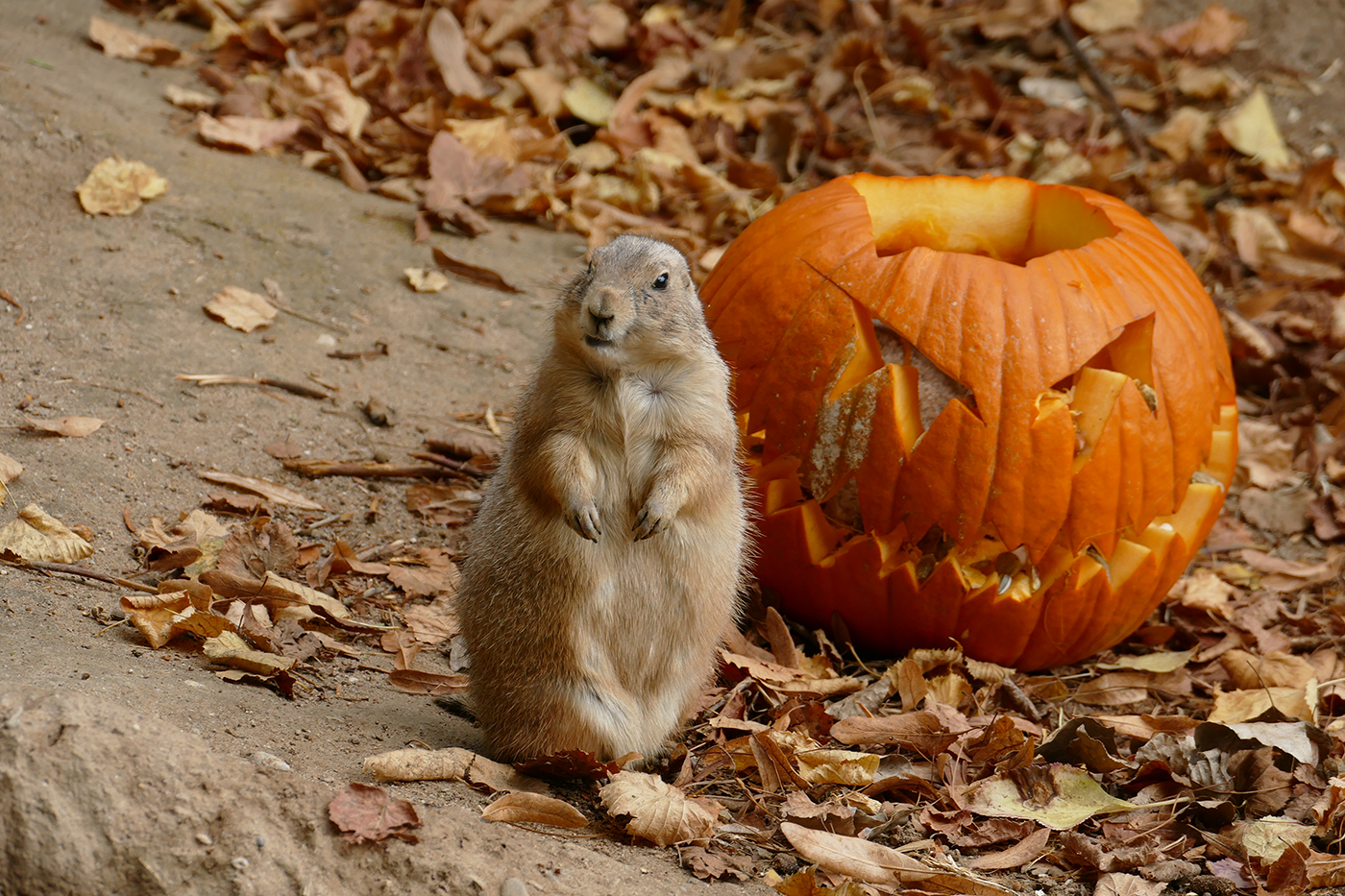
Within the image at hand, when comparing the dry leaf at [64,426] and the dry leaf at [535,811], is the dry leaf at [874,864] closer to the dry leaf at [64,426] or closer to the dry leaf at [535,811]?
the dry leaf at [535,811]

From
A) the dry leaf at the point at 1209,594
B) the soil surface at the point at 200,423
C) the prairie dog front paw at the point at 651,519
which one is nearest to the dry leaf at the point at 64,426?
the soil surface at the point at 200,423

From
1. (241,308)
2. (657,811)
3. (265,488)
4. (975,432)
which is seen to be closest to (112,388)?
(265,488)

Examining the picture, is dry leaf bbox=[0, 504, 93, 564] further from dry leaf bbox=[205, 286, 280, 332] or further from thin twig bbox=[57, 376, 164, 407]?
dry leaf bbox=[205, 286, 280, 332]

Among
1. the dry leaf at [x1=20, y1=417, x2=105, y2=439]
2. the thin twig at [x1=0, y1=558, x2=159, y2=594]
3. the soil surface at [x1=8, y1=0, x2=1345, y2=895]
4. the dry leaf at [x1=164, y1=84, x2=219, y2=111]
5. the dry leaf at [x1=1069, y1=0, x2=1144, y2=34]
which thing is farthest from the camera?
the dry leaf at [x1=1069, y1=0, x2=1144, y2=34]

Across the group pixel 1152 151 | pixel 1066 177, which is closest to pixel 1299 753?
pixel 1066 177

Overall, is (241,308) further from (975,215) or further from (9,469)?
(975,215)

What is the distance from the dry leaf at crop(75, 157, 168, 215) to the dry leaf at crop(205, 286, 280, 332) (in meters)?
0.69

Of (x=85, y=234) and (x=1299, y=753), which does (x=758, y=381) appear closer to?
(x=1299, y=753)

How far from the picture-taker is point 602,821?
329cm

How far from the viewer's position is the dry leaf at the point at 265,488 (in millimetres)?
4484

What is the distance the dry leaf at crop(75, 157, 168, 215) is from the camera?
5535 mm

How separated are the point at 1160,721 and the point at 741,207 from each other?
367cm

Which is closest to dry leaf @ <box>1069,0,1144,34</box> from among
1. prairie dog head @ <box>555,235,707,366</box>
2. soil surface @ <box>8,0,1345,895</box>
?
soil surface @ <box>8,0,1345,895</box>

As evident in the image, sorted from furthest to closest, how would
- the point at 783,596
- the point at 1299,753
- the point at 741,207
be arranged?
the point at 741,207 → the point at 783,596 → the point at 1299,753
